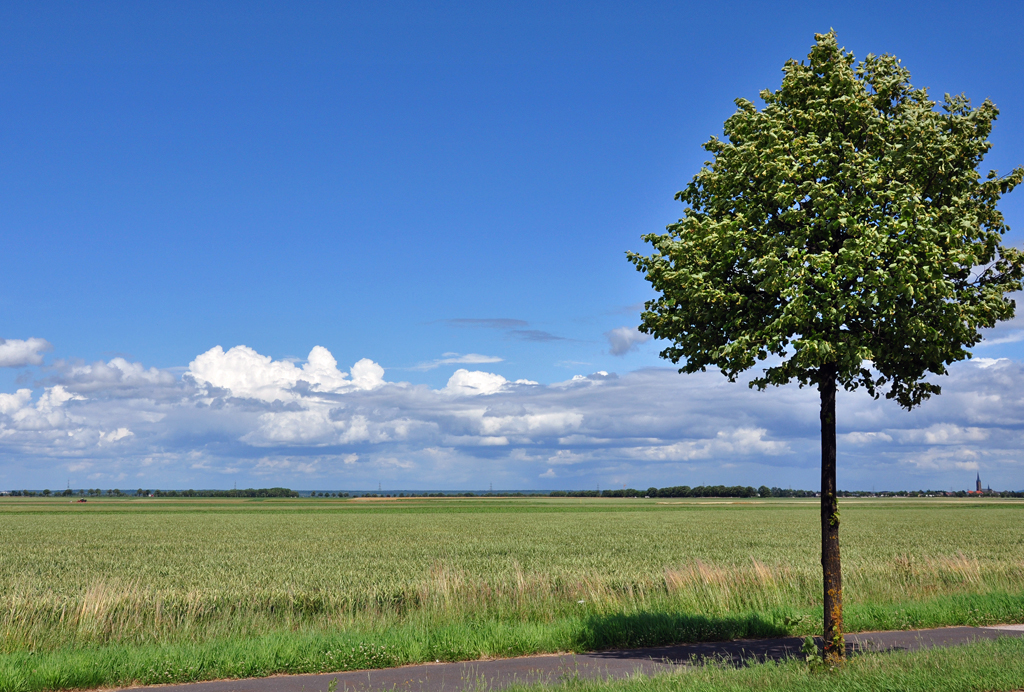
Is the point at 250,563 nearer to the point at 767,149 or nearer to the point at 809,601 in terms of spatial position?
the point at 809,601

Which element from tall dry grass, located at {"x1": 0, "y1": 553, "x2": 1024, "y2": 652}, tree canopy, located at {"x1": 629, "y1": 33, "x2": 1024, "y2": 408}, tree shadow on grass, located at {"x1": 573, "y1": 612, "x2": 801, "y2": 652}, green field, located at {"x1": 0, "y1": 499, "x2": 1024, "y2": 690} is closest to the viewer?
tree canopy, located at {"x1": 629, "y1": 33, "x2": 1024, "y2": 408}

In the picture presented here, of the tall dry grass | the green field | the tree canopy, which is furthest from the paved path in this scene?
the tree canopy

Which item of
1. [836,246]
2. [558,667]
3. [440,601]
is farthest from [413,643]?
[836,246]

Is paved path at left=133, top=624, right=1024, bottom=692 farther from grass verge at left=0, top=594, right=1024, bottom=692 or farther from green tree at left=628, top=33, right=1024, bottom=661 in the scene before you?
green tree at left=628, top=33, right=1024, bottom=661

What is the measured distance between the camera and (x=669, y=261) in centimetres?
1277

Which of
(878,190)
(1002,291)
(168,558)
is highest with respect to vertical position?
(878,190)

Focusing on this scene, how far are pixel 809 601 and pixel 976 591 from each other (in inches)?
236

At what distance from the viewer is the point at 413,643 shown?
45.0ft

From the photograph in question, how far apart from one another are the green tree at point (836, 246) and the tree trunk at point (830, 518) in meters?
0.03

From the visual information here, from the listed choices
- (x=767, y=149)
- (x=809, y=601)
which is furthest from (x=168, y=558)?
(x=767, y=149)

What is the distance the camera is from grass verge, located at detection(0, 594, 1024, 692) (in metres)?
11.9

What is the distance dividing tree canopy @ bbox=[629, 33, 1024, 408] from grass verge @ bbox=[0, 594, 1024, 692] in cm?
632

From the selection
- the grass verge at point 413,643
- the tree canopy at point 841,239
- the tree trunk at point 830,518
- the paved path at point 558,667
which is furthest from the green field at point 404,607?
the tree canopy at point 841,239

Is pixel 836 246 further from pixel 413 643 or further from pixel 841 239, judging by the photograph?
pixel 413 643
